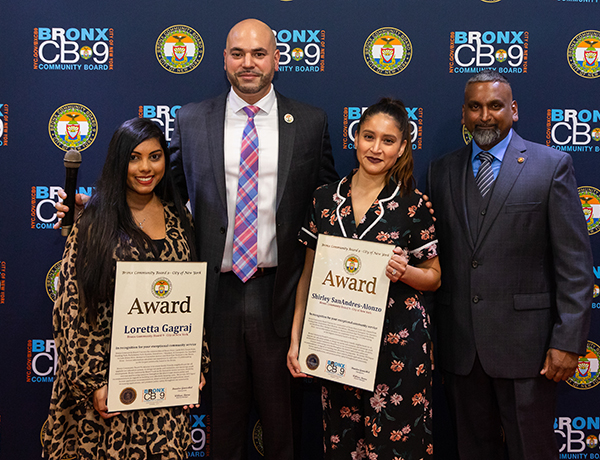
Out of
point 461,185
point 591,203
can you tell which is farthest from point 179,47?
point 591,203

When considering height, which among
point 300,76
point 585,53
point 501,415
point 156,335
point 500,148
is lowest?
point 501,415

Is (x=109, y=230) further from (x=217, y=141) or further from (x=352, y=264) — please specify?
(x=352, y=264)

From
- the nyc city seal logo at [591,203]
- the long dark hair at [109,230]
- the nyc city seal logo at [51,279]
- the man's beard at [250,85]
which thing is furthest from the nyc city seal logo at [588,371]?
the nyc city seal logo at [51,279]

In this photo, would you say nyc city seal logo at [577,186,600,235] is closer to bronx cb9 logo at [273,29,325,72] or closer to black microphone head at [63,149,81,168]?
bronx cb9 logo at [273,29,325,72]

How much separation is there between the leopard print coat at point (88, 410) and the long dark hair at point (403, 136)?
953 millimetres

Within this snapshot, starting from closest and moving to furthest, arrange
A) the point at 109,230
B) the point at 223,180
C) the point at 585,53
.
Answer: the point at 109,230 → the point at 223,180 → the point at 585,53

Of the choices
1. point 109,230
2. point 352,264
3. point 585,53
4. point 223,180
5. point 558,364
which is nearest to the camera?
point 109,230

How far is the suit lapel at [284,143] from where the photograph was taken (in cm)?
Result: 220

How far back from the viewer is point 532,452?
2.13 metres

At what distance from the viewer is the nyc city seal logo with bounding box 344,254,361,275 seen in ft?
6.28

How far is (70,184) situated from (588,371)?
2.86 metres

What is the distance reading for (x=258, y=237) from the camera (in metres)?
2.20

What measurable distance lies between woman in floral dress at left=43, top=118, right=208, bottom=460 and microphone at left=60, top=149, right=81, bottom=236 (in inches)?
4.9

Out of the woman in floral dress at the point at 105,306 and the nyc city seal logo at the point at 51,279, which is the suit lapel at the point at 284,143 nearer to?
the woman in floral dress at the point at 105,306
